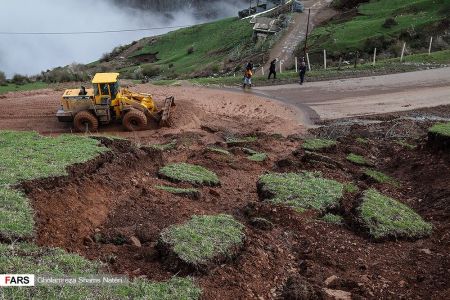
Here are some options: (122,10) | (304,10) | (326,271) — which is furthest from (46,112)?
(122,10)

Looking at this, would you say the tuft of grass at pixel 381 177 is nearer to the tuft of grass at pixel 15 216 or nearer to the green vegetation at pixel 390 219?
the green vegetation at pixel 390 219

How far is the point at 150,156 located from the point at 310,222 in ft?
20.0

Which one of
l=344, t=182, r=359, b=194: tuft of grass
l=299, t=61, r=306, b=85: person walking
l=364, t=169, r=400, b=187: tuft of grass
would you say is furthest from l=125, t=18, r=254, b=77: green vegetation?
l=344, t=182, r=359, b=194: tuft of grass

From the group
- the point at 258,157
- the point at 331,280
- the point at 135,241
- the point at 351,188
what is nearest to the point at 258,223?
the point at 331,280

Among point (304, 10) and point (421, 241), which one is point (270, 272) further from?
point (304, 10)

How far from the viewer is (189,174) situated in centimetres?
1436

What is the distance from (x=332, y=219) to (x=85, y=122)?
43.7ft

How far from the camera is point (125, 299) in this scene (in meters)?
6.98

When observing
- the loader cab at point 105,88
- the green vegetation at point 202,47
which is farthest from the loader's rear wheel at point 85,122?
the green vegetation at point 202,47

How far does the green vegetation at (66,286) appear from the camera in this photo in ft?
21.6

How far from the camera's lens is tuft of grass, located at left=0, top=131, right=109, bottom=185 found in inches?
424

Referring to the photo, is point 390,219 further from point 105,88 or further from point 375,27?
point 375,27

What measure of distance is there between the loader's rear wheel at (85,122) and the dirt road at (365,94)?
33.5 feet

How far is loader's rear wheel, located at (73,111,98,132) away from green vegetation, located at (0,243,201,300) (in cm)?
1371
